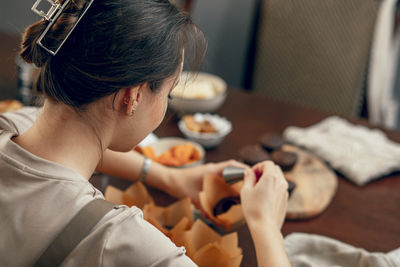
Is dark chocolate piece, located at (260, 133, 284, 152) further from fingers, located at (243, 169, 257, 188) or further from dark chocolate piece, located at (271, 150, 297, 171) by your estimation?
fingers, located at (243, 169, 257, 188)

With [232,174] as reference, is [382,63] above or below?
above

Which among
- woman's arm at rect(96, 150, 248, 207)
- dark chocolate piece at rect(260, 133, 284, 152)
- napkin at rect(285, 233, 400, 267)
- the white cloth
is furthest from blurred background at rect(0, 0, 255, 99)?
napkin at rect(285, 233, 400, 267)

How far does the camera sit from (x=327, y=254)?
88 cm

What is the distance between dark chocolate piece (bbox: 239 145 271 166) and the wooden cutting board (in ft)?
0.30

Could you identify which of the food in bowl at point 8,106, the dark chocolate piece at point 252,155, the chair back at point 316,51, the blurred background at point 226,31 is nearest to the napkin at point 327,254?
the dark chocolate piece at point 252,155

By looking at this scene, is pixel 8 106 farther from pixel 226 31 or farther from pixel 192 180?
pixel 226 31

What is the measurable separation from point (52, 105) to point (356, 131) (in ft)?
3.45

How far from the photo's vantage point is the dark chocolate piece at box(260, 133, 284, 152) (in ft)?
4.04

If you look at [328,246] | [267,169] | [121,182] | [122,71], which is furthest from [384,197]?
[122,71]

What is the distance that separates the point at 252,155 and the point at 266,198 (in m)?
0.32

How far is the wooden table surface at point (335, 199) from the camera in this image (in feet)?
3.10

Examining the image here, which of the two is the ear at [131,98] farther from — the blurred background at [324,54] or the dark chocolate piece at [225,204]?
the blurred background at [324,54]

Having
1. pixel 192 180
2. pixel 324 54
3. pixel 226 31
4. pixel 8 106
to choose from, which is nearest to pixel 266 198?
pixel 192 180

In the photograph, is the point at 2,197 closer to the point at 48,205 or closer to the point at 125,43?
the point at 48,205
